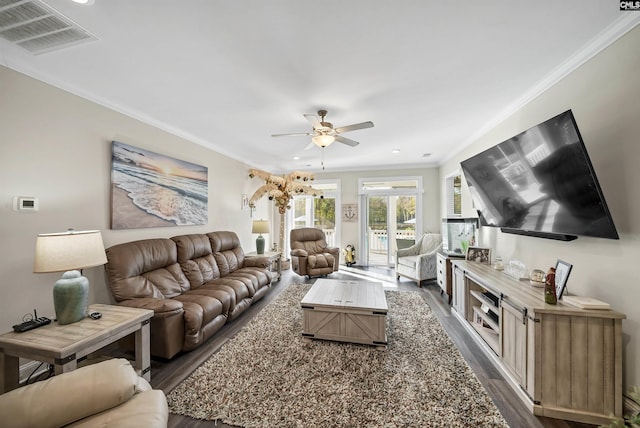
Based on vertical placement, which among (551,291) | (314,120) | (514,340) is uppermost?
(314,120)

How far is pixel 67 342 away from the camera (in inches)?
58.5

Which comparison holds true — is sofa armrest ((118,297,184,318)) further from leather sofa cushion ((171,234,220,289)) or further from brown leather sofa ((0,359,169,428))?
brown leather sofa ((0,359,169,428))

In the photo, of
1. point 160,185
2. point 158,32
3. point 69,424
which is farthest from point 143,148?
point 69,424

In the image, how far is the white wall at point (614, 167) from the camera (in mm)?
1526

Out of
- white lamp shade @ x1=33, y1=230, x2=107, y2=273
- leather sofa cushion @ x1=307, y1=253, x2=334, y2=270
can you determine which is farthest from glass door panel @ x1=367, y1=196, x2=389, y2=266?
white lamp shade @ x1=33, y1=230, x2=107, y2=273

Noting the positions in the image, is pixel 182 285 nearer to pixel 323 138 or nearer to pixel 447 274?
pixel 323 138

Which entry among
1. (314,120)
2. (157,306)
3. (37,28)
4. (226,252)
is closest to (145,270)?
(157,306)

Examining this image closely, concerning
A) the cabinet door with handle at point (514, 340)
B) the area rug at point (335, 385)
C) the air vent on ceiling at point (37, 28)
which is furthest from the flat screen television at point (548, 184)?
the air vent on ceiling at point (37, 28)

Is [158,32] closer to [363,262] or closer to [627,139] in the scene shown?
[627,139]

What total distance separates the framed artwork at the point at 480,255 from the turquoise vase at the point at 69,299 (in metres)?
4.03

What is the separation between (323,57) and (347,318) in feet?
7.91

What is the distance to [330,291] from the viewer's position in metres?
3.00

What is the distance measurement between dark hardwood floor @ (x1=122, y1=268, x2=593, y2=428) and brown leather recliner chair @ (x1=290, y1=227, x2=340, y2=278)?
4.01 ft

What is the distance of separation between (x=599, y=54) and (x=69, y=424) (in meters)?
3.74
